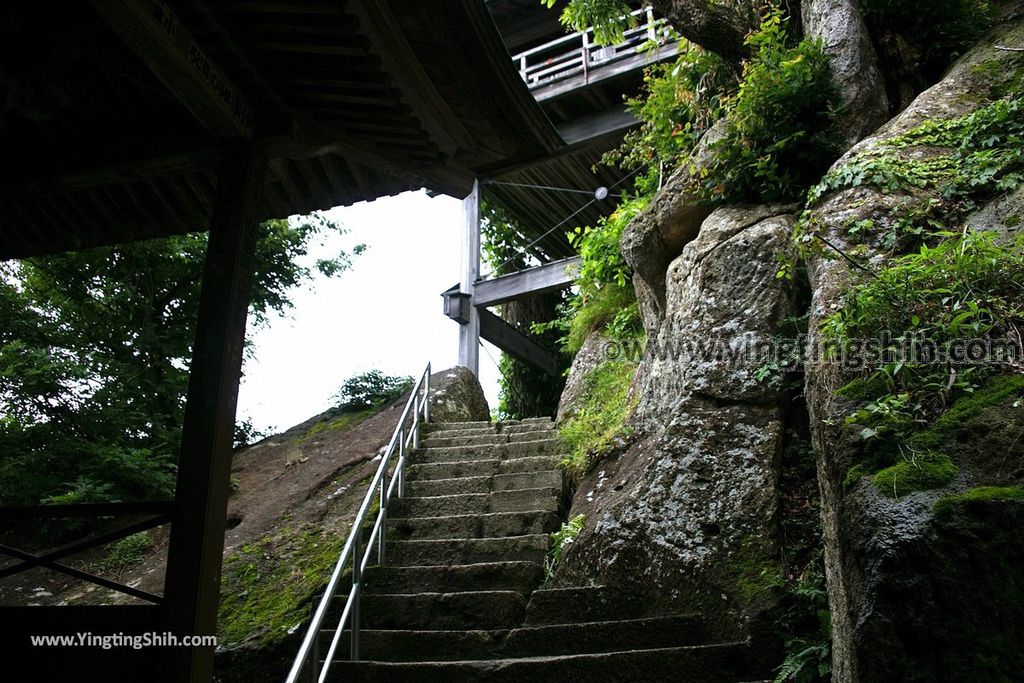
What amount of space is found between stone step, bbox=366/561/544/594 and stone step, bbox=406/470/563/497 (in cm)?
121

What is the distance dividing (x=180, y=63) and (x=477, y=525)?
12.0 ft

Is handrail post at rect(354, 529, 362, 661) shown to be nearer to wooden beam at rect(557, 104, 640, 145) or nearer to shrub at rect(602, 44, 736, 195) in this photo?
shrub at rect(602, 44, 736, 195)

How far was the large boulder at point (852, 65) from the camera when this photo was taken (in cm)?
580

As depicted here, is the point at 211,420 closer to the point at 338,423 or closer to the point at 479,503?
the point at 479,503

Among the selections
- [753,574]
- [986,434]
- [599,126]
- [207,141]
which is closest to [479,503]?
[753,574]

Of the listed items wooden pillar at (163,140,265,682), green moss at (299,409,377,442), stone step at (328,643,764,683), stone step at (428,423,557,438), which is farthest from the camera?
green moss at (299,409,377,442)

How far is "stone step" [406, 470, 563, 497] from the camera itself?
6027 mm

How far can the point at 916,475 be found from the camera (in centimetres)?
241

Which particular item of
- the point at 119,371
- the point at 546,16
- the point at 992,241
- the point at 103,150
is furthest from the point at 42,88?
the point at 546,16

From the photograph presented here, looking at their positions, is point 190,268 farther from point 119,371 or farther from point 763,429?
point 763,429

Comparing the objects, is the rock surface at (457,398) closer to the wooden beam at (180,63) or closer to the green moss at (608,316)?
the green moss at (608,316)

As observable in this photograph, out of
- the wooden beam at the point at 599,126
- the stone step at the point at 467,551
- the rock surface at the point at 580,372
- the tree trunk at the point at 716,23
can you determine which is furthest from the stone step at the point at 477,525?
the wooden beam at the point at 599,126

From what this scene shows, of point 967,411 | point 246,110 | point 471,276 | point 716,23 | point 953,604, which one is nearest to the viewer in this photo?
point 953,604

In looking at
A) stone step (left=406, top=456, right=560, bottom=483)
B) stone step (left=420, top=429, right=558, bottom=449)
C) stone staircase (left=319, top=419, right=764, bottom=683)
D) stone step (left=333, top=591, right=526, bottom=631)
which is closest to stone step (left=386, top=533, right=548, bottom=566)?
stone staircase (left=319, top=419, right=764, bottom=683)
